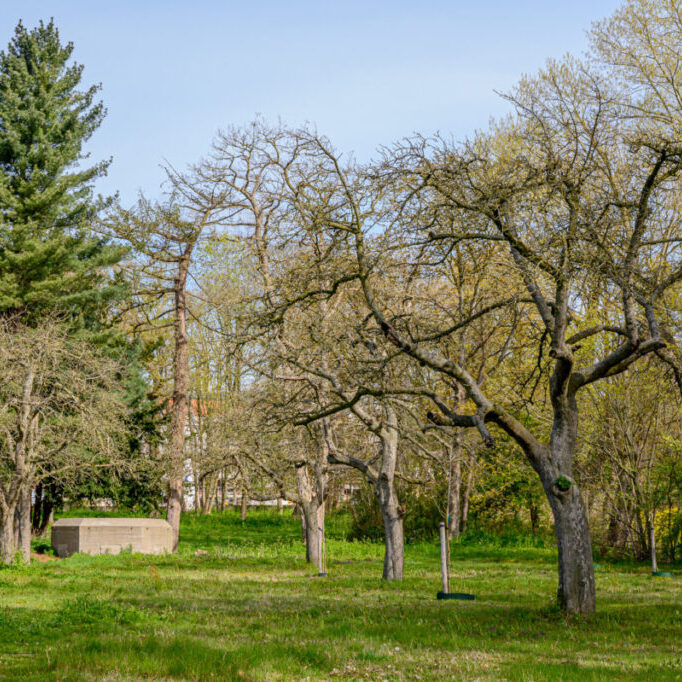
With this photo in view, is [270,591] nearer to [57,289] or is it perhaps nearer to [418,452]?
[418,452]

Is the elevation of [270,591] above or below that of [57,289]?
below

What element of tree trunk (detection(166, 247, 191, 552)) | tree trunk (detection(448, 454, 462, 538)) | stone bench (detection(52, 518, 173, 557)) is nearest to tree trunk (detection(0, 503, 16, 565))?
stone bench (detection(52, 518, 173, 557))

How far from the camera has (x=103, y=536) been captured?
26.6m

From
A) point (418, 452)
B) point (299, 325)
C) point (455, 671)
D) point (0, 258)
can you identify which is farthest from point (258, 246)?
point (455, 671)

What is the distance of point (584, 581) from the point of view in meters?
11.8

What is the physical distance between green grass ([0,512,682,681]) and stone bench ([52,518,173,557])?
4654 millimetres

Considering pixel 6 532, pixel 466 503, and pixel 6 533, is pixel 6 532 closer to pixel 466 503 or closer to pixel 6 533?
pixel 6 533

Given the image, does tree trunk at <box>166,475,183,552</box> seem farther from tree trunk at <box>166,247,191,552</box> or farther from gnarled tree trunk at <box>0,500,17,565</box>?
gnarled tree trunk at <box>0,500,17,565</box>

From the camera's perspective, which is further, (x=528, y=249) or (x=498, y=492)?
(x=498, y=492)

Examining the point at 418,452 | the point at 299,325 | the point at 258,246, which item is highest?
the point at 258,246

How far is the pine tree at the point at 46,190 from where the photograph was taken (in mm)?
25578

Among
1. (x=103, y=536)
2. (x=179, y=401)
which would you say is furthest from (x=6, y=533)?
(x=179, y=401)

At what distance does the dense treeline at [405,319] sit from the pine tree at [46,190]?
102mm

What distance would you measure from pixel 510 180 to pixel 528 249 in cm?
109
